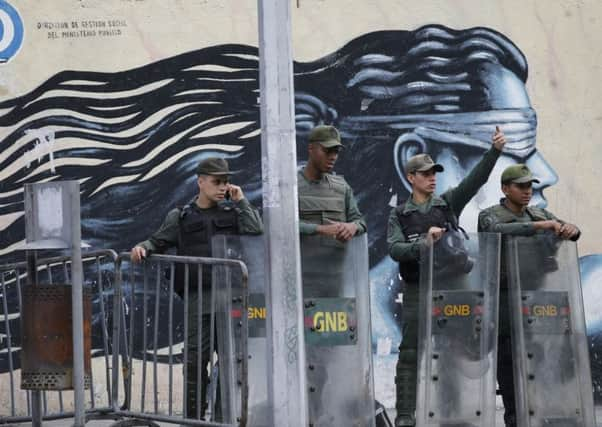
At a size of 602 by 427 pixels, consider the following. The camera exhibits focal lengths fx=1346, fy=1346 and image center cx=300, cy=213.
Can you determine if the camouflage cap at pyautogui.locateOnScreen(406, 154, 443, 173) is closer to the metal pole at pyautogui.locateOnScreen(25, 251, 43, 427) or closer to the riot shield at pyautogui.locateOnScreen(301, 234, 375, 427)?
the riot shield at pyautogui.locateOnScreen(301, 234, 375, 427)

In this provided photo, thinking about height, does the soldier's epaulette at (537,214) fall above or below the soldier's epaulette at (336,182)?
below

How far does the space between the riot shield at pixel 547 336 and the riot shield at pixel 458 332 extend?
245 millimetres

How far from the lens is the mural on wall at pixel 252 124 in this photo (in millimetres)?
11305

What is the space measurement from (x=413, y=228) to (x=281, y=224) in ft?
6.42

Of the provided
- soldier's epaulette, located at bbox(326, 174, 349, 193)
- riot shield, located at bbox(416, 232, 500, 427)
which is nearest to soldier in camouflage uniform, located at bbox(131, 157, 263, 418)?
soldier's epaulette, located at bbox(326, 174, 349, 193)

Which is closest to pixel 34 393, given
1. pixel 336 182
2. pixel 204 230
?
pixel 204 230

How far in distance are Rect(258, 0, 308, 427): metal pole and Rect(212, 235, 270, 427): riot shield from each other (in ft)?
3.50

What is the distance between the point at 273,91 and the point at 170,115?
4.11m

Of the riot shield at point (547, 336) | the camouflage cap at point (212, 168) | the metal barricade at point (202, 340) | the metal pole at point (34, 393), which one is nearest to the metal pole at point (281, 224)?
the metal barricade at point (202, 340)

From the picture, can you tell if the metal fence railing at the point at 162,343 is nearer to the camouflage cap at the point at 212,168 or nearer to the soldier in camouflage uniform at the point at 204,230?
the soldier in camouflage uniform at the point at 204,230

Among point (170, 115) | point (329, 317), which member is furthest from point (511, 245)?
point (170, 115)

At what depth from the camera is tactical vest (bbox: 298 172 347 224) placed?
28.9ft

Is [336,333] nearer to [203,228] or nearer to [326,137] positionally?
[203,228]

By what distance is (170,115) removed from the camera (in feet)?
37.3
